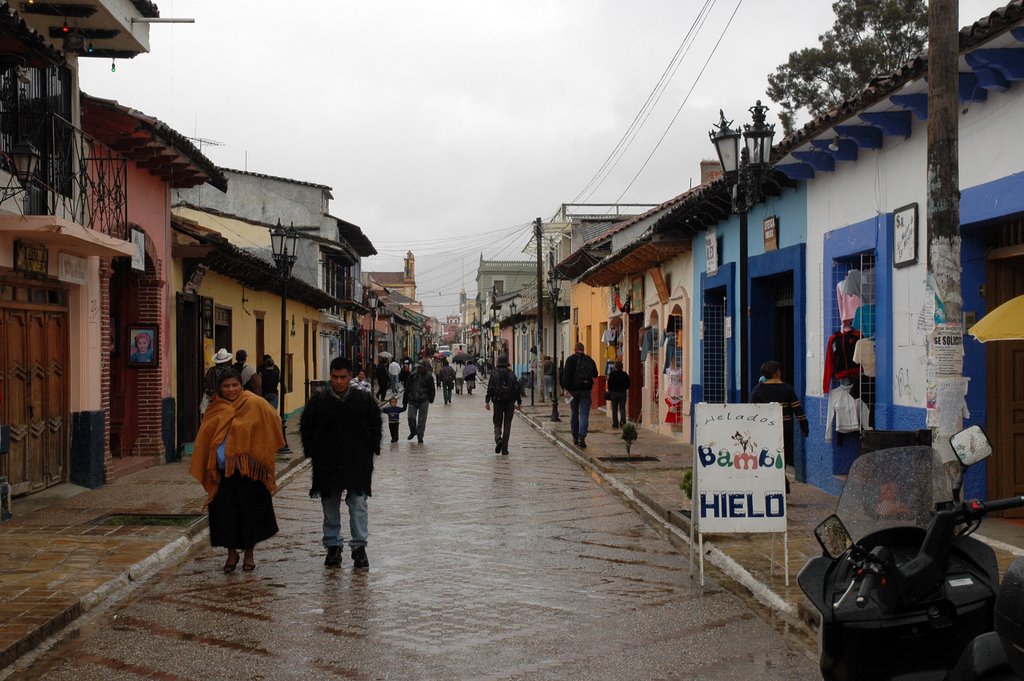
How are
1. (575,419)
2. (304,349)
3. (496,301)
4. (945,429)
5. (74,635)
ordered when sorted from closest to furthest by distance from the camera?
1. (74,635)
2. (945,429)
3. (575,419)
4. (304,349)
5. (496,301)

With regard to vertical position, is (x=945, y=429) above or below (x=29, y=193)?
below

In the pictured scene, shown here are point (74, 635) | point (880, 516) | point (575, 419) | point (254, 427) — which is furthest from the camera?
point (575, 419)

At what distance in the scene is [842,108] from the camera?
10.4m

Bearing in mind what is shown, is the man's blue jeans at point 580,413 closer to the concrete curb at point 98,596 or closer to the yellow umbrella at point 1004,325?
the concrete curb at point 98,596

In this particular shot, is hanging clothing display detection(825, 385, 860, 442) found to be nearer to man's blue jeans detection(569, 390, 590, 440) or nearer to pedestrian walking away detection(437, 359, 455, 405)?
man's blue jeans detection(569, 390, 590, 440)

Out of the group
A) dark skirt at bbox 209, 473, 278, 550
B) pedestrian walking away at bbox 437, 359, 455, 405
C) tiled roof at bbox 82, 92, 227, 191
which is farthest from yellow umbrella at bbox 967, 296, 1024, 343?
pedestrian walking away at bbox 437, 359, 455, 405

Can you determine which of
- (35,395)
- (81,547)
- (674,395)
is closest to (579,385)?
(674,395)

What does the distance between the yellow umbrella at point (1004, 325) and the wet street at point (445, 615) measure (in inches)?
107

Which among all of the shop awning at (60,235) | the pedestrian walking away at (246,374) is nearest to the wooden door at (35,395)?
the shop awning at (60,235)

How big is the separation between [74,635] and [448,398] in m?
30.8

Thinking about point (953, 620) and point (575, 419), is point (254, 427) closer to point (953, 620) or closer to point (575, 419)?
point (953, 620)

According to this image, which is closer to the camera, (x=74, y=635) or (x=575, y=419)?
(x=74, y=635)

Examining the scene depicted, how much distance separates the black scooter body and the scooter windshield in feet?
0.78

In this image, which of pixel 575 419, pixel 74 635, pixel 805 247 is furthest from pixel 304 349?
pixel 74 635
